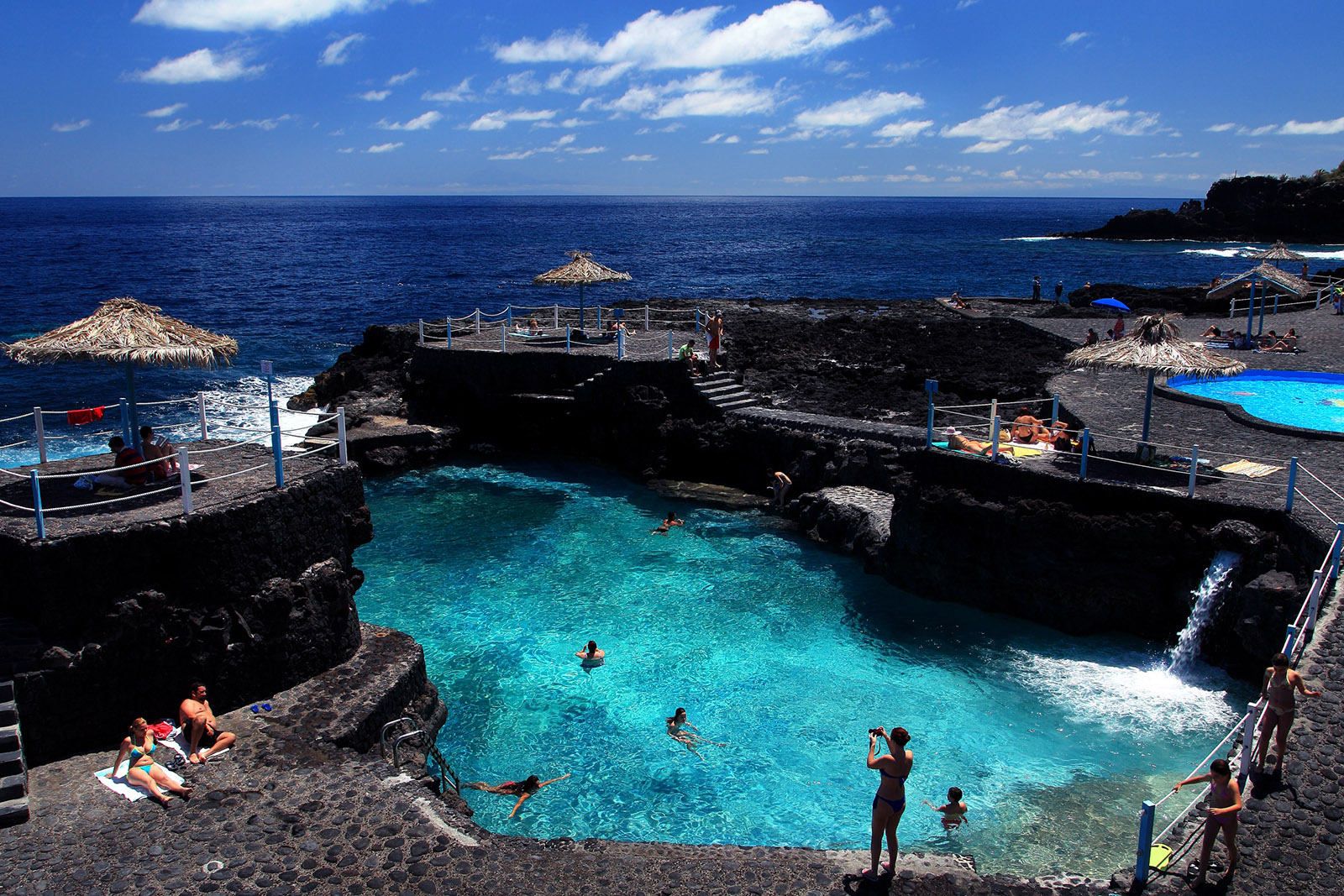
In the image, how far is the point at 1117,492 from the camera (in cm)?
1488

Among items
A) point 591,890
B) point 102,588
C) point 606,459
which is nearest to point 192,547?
point 102,588

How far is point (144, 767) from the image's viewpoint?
9367 mm

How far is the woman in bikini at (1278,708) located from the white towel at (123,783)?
11.0 metres

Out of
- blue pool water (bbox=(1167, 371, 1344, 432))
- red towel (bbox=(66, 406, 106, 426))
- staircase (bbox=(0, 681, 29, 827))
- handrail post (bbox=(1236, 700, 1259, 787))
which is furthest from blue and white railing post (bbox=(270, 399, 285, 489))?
blue pool water (bbox=(1167, 371, 1344, 432))

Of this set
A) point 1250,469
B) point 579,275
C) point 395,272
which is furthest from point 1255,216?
point 1250,469

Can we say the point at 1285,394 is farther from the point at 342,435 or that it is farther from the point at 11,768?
the point at 11,768

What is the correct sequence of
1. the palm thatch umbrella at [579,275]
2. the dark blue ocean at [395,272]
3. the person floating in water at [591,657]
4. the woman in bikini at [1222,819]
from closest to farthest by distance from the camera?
the woman in bikini at [1222,819]
the person floating in water at [591,657]
the palm thatch umbrella at [579,275]
the dark blue ocean at [395,272]

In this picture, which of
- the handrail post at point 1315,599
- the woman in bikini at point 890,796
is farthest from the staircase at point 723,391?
the woman in bikini at point 890,796

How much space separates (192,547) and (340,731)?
9.33 feet

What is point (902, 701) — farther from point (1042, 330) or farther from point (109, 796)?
point (1042, 330)

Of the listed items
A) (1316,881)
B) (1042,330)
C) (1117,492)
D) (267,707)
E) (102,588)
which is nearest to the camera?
(1316,881)

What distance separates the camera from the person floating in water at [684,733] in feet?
40.7

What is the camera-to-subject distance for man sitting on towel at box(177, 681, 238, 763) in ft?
32.6

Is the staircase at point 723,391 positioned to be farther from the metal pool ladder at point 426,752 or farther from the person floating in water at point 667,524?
the metal pool ladder at point 426,752
